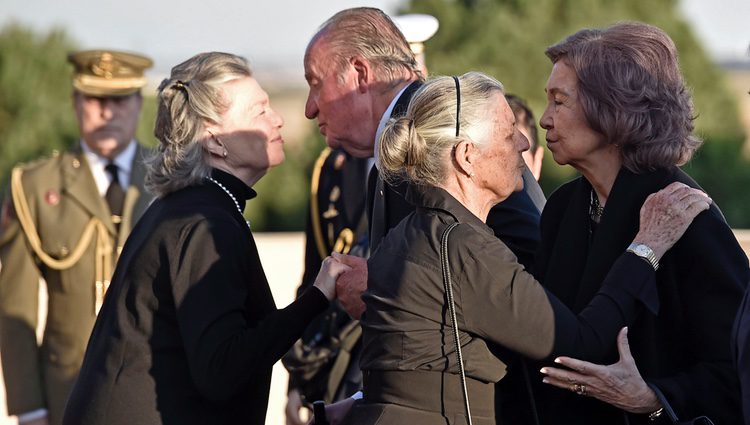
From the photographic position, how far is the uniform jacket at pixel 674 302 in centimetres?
317

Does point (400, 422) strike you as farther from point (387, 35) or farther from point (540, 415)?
point (387, 35)

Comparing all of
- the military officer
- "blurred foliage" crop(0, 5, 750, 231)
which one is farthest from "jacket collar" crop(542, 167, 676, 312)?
"blurred foliage" crop(0, 5, 750, 231)

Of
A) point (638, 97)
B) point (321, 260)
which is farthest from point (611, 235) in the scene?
point (321, 260)

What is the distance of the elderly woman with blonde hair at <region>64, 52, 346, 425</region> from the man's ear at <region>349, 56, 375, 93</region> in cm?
39

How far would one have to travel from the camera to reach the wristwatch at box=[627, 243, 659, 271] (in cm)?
316

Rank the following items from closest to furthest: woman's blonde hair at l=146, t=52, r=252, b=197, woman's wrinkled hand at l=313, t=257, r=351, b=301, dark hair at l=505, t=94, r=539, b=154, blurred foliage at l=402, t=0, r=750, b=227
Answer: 1. woman's wrinkled hand at l=313, t=257, r=351, b=301
2. woman's blonde hair at l=146, t=52, r=252, b=197
3. dark hair at l=505, t=94, r=539, b=154
4. blurred foliage at l=402, t=0, r=750, b=227

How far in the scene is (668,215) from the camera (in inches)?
126

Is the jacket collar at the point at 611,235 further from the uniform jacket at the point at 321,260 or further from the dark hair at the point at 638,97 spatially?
the uniform jacket at the point at 321,260

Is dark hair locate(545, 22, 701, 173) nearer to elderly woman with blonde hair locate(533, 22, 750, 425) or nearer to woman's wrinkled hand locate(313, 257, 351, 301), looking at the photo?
elderly woman with blonde hair locate(533, 22, 750, 425)

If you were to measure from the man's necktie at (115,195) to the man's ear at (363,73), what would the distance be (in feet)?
7.20

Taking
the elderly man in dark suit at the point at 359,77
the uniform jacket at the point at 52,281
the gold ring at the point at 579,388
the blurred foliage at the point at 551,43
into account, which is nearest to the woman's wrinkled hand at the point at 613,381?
the gold ring at the point at 579,388

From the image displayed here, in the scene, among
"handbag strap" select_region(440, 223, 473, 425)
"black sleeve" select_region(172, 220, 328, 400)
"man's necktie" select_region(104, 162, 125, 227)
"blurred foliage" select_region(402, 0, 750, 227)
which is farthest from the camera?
"blurred foliage" select_region(402, 0, 750, 227)

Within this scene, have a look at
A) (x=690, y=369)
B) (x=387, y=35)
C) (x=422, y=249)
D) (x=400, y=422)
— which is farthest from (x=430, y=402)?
(x=387, y=35)

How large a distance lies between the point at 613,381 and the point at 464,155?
25.7 inches
